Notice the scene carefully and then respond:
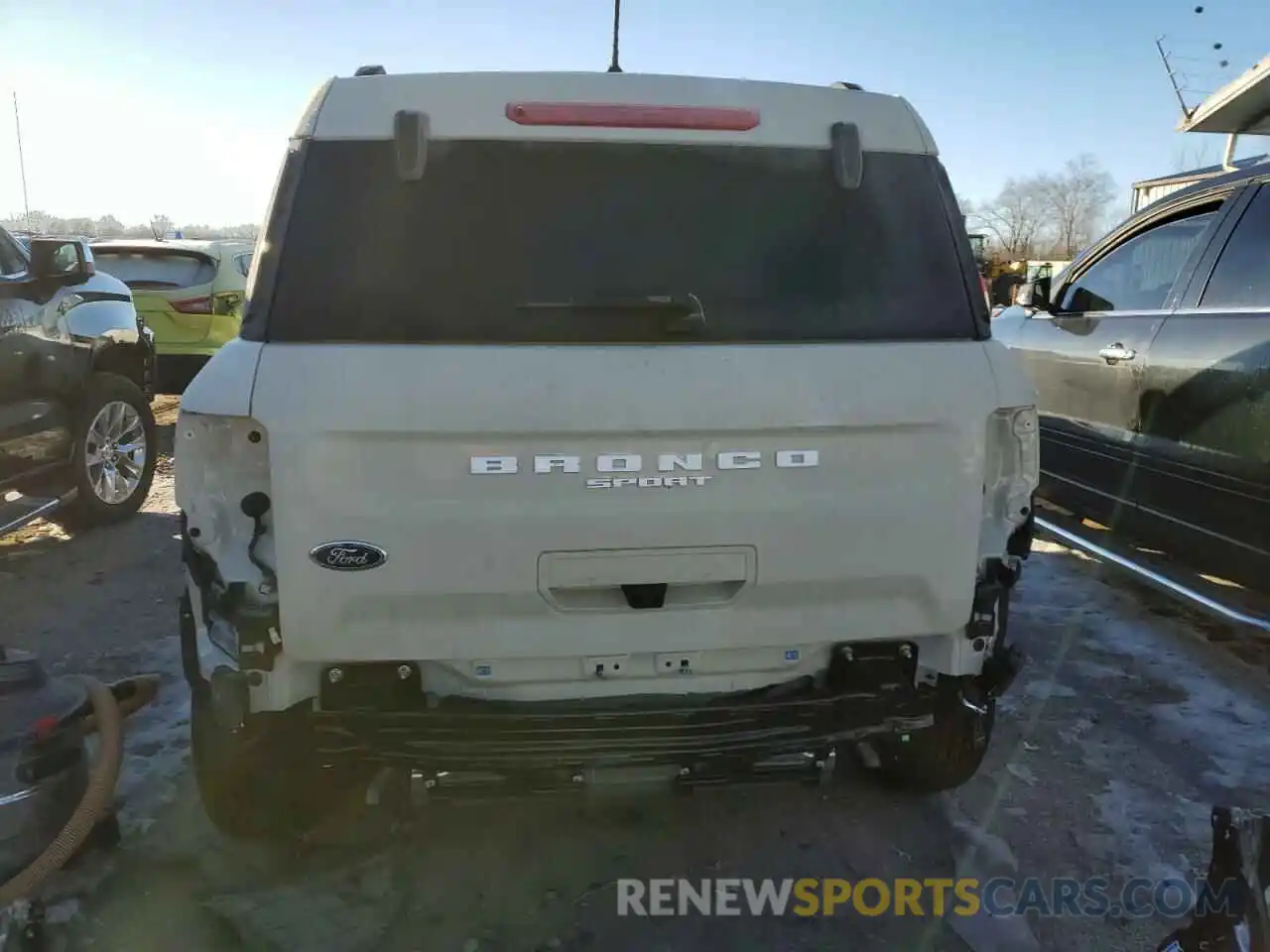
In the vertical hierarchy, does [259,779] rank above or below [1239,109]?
below

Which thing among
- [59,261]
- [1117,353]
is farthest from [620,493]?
[59,261]

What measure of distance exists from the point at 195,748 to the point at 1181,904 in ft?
9.08

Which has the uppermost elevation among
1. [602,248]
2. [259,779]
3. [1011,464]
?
[602,248]

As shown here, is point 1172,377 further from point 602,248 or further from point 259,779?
point 259,779

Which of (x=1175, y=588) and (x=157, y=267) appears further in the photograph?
(x=157, y=267)

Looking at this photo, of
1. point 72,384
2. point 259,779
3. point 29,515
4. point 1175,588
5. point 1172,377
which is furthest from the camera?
point 72,384

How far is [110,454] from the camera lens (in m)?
6.70

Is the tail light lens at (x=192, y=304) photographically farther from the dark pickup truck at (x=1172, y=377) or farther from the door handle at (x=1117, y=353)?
the door handle at (x=1117, y=353)

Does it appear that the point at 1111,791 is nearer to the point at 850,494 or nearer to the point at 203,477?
the point at 850,494

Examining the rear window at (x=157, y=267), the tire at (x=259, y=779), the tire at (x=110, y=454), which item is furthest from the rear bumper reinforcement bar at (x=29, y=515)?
the rear window at (x=157, y=267)

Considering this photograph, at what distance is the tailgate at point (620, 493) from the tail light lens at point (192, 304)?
8.86 m

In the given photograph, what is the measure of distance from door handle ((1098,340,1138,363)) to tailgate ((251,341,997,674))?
2.84 m

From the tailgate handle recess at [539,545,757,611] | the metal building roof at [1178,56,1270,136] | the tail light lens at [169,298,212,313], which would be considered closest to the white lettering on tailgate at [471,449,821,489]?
the tailgate handle recess at [539,545,757,611]

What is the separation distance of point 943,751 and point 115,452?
5855 mm
